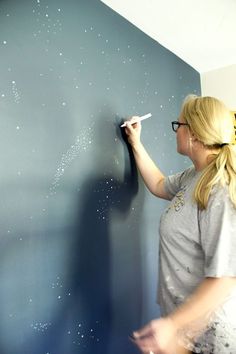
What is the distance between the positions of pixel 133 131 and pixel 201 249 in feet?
1.70

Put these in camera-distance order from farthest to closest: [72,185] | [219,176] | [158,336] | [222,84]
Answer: [222,84]
[72,185]
[219,176]
[158,336]

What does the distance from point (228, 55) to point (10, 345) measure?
1.67 m

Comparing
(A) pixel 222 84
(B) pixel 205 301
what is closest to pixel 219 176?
(B) pixel 205 301

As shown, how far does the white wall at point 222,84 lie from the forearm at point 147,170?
84 centimetres

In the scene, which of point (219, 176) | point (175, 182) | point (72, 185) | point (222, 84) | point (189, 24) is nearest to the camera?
point (219, 176)

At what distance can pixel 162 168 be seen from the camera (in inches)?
55.7

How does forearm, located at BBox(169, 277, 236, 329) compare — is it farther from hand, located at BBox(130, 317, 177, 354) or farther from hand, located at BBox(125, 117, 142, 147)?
hand, located at BBox(125, 117, 142, 147)

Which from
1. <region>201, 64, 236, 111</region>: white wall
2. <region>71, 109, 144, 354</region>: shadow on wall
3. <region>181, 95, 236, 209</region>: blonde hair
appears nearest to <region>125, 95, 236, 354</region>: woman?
<region>181, 95, 236, 209</region>: blonde hair

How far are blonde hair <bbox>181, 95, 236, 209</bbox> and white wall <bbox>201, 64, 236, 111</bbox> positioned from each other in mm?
930

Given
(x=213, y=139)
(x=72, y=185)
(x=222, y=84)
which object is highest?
(x=222, y=84)

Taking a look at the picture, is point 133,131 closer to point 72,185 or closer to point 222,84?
point 72,185

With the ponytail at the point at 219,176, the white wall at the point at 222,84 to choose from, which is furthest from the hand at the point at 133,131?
the white wall at the point at 222,84

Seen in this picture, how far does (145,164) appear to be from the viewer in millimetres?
1221

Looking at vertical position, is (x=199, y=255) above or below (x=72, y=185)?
below
